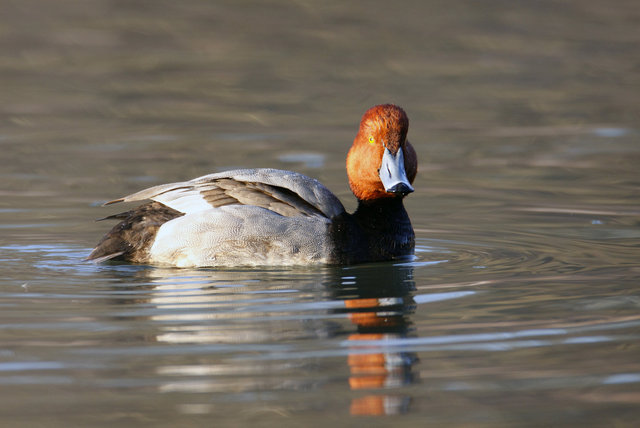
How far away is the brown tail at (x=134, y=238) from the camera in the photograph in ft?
21.1

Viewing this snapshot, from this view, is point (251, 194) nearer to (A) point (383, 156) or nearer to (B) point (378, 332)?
(A) point (383, 156)

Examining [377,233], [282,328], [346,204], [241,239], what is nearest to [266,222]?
[241,239]

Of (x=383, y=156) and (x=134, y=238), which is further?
(x=383, y=156)

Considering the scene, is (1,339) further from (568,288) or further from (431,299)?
(568,288)

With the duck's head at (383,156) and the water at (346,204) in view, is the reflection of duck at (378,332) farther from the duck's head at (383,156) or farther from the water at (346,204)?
the duck's head at (383,156)

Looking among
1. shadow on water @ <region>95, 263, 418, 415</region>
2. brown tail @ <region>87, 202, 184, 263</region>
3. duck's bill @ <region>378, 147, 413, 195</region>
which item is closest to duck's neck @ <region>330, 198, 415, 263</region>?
shadow on water @ <region>95, 263, 418, 415</region>

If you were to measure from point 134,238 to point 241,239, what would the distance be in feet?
2.29

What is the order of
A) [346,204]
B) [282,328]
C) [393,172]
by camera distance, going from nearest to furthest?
[282,328] → [393,172] → [346,204]

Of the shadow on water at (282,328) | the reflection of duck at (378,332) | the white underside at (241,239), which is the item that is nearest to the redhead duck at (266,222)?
the white underside at (241,239)

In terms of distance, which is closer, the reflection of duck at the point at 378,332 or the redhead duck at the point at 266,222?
the reflection of duck at the point at 378,332

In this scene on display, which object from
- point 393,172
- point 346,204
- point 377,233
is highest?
point 393,172

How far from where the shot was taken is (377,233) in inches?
264

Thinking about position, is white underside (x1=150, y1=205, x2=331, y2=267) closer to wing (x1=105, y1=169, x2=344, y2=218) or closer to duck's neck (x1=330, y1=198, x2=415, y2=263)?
wing (x1=105, y1=169, x2=344, y2=218)

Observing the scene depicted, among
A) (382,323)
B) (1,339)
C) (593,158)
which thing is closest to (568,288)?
(382,323)
